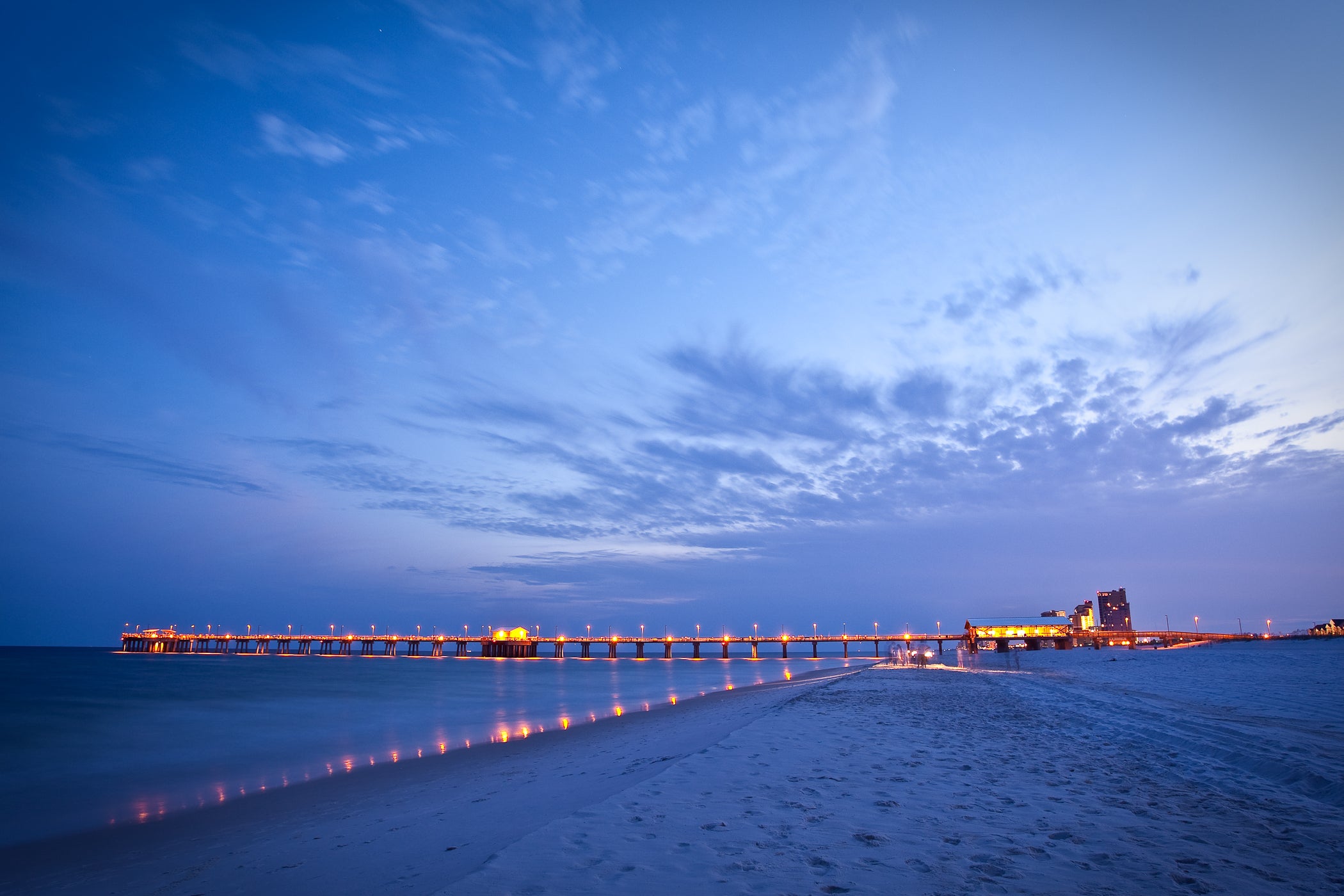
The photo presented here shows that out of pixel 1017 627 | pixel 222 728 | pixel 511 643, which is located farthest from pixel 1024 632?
pixel 222 728

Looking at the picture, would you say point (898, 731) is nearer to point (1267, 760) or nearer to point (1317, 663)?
point (1267, 760)

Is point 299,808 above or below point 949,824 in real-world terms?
below

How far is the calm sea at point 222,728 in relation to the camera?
50.4 ft

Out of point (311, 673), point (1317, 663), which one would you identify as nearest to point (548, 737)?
point (1317, 663)

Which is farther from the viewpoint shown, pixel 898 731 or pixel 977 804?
pixel 898 731

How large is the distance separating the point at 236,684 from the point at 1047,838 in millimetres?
64452

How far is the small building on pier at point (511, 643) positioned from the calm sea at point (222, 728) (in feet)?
321

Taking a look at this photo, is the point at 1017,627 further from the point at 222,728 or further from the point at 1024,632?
the point at 222,728

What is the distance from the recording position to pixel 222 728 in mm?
28422

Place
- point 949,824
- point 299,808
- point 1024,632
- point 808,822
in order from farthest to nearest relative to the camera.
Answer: point 1024,632, point 299,808, point 808,822, point 949,824

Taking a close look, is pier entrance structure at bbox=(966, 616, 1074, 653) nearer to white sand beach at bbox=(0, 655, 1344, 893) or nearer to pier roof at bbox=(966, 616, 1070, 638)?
pier roof at bbox=(966, 616, 1070, 638)

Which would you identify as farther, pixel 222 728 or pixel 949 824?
pixel 222 728

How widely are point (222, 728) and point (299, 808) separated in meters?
21.0

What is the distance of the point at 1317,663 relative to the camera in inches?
1863
